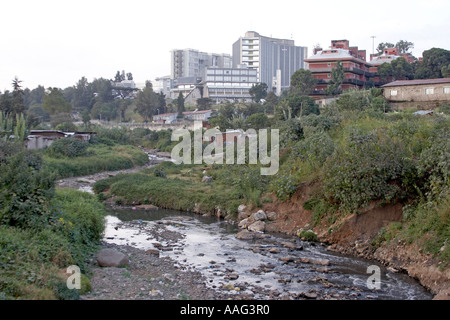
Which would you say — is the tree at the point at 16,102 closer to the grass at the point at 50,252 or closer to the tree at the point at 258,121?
the tree at the point at 258,121

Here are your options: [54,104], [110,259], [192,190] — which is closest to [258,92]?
[54,104]

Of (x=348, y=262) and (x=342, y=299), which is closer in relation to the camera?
(x=342, y=299)

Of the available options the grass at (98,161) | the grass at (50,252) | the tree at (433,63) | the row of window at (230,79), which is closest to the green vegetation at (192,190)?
the grass at (98,161)

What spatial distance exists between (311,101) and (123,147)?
18.5 metres

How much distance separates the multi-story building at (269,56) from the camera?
98.8m

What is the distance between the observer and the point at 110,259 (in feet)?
38.8

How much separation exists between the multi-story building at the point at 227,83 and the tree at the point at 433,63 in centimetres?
3406

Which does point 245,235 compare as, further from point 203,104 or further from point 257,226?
point 203,104

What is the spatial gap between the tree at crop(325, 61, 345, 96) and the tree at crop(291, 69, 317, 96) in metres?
3.08

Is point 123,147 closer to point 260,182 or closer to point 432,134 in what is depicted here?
point 260,182

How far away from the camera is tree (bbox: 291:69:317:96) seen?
157 feet

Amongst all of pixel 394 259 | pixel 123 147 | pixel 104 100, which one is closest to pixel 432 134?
pixel 394 259

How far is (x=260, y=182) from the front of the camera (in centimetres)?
2039

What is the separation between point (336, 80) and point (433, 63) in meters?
13.1
